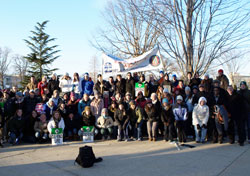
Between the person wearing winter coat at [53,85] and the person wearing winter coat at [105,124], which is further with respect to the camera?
the person wearing winter coat at [53,85]

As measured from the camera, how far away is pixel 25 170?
558 centimetres

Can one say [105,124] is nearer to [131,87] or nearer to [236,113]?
[131,87]

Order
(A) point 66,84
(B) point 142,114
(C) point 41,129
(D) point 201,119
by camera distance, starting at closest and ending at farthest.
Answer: (D) point 201,119 → (C) point 41,129 → (B) point 142,114 → (A) point 66,84

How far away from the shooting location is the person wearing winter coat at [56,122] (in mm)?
9061

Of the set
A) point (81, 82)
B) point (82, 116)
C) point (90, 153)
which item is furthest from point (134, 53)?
point (90, 153)

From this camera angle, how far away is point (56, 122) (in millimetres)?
9102

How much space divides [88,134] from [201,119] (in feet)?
14.4

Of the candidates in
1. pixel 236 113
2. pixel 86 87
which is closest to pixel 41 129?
pixel 86 87

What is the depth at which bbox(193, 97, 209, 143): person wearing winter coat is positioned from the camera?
8.44 meters

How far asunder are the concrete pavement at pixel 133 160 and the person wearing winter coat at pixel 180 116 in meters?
0.65

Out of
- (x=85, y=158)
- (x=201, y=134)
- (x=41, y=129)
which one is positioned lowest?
(x=85, y=158)

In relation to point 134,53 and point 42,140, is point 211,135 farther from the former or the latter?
point 134,53

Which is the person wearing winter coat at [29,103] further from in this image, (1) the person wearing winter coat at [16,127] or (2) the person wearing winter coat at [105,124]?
(2) the person wearing winter coat at [105,124]

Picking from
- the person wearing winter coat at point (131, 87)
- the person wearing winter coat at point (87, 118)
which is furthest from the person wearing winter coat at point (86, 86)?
the person wearing winter coat at point (131, 87)
